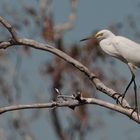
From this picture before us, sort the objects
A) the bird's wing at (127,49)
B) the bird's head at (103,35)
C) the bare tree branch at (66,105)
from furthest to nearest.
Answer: the bird's head at (103,35) → the bird's wing at (127,49) → the bare tree branch at (66,105)

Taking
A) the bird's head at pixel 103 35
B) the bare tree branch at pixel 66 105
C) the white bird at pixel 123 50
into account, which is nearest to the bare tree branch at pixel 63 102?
the bare tree branch at pixel 66 105

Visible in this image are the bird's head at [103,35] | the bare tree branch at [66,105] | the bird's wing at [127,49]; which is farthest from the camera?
the bird's head at [103,35]

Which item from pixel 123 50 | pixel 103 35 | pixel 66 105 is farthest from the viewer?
pixel 103 35

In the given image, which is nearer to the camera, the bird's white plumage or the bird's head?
the bird's white plumage

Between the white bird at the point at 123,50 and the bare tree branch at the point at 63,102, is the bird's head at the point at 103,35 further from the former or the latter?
the bare tree branch at the point at 63,102

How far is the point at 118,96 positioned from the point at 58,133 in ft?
25.0

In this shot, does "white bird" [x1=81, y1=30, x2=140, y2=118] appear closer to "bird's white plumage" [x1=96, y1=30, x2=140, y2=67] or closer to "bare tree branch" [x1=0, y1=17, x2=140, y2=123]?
"bird's white plumage" [x1=96, y1=30, x2=140, y2=67]

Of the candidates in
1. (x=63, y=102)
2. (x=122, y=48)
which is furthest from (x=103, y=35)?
(x=63, y=102)

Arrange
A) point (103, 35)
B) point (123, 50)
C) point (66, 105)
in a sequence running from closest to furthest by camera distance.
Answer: point (66, 105), point (123, 50), point (103, 35)

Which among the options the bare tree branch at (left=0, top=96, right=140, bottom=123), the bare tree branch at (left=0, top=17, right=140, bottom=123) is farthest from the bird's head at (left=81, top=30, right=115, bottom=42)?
the bare tree branch at (left=0, top=96, right=140, bottom=123)

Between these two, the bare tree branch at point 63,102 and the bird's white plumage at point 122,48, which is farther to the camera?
the bird's white plumage at point 122,48

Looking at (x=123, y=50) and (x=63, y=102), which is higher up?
(x=63, y=102)

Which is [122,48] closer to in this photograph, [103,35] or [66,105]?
[103,35]

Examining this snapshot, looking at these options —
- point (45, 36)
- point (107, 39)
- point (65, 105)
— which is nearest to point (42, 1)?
point (45, 36)
